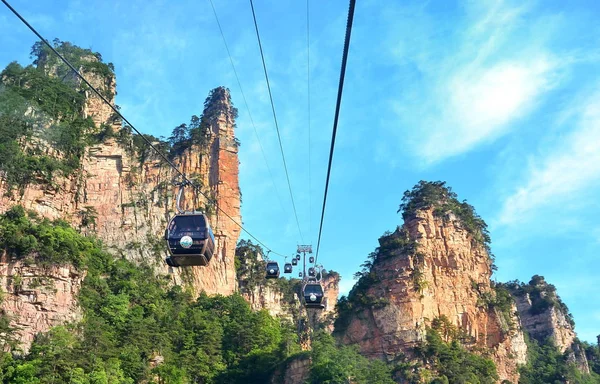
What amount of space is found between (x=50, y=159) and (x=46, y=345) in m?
22.6

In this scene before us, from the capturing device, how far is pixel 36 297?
41.0 m

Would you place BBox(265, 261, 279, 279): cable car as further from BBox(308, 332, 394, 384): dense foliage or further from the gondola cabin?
the gondola cabin

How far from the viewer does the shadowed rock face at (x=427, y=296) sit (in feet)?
176

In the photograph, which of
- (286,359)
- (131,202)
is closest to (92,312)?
(286,359)

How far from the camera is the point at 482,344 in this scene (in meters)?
57.0

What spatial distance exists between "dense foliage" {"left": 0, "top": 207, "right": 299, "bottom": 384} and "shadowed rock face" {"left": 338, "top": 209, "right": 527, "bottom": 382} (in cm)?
752

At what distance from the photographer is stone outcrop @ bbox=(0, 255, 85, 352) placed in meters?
40.0

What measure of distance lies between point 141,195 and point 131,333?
873 inches

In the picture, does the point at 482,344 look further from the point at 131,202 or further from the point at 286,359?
the point at 131,202

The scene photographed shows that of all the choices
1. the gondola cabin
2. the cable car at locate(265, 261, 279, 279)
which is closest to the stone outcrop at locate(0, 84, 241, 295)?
the cable car at locate(265, 261, 279, 279)

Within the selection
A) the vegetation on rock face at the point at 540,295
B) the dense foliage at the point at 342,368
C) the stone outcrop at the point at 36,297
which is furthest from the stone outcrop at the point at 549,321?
the stone outcrop at the point at 36,297

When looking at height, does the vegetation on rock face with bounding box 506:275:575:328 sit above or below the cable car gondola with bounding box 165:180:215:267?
above

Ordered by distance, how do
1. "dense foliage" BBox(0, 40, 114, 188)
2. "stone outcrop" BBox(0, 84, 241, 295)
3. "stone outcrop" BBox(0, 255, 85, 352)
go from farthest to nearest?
"stone outcrop" BBox(0, 84, 241, 295), "dense foliage" BBox(0, 40, 114, 188), "stone outcrop" BBox(0, 255, 85, 352)

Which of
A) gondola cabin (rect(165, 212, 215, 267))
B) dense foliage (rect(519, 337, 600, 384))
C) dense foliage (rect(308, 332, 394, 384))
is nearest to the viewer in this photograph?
gondola cabin (rect(165, 212, 215, 267))
